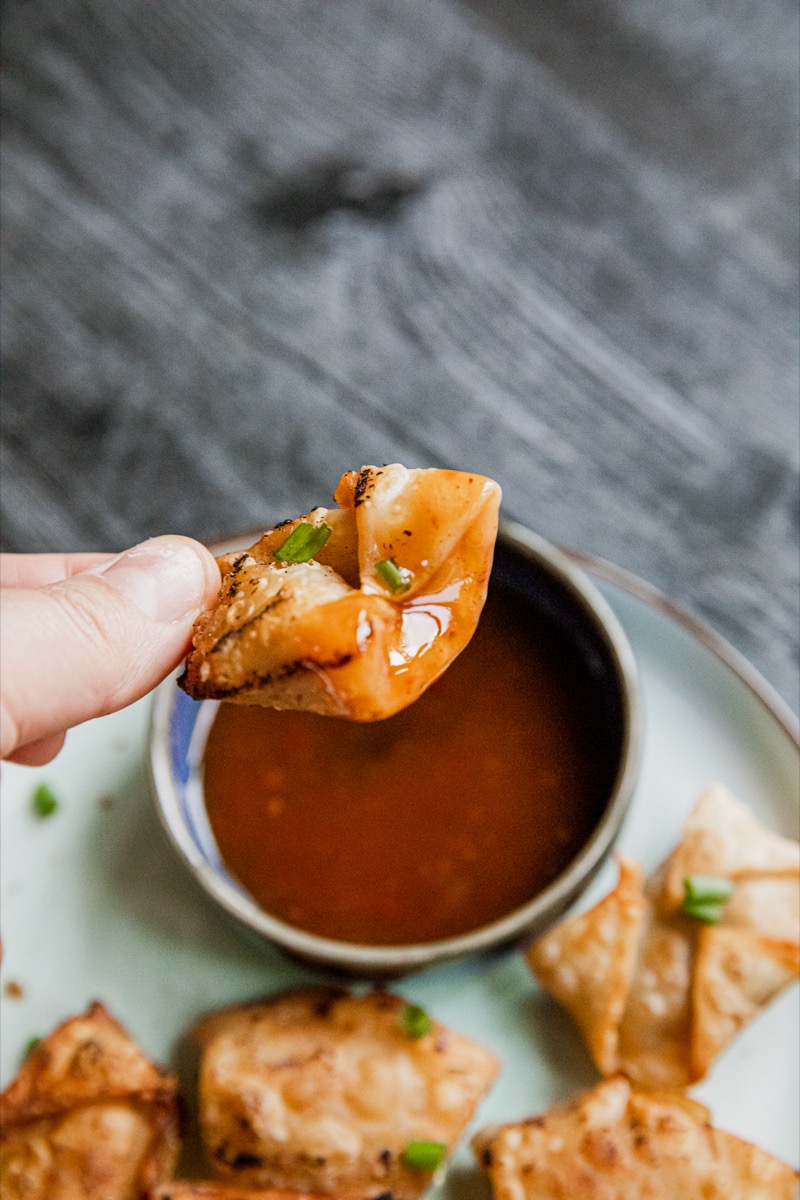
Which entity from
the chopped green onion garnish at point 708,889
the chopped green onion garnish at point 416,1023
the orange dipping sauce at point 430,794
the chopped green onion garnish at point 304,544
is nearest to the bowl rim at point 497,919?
the orange dipping sauce at point 430,794

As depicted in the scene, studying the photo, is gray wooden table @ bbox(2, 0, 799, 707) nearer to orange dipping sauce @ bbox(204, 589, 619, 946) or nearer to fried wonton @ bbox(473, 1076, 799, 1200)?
orange dipping sauce @ bbox(204, 589, 619, 946)

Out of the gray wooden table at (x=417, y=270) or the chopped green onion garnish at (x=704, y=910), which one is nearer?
the chopped green onion garnish at (x=704, y=910)

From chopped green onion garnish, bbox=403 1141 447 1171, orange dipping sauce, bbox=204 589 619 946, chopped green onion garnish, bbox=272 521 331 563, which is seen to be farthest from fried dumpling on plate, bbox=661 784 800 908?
chopped green onion garnish, bbox=272 521 331 563

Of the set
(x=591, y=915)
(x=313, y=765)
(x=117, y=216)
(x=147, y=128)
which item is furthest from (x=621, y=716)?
(x=147, y=128)

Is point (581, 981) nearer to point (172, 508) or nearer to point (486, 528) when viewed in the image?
point (486, 528)

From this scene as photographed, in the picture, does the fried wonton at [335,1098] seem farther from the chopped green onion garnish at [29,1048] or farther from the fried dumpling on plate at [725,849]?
the fried dumpling on plate at [725,849]

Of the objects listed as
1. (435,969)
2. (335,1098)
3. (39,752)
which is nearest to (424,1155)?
(335,1098)
